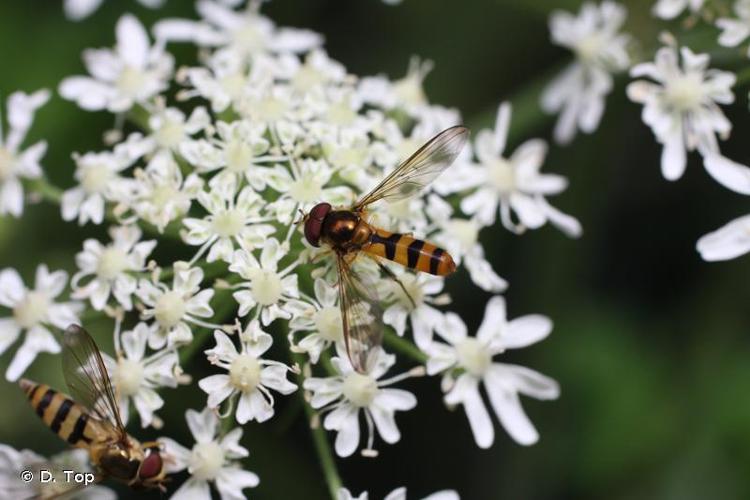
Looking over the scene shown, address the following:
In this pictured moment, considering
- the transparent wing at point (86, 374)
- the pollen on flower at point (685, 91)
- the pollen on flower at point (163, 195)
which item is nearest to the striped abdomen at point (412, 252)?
the pollen on flower at point (163, 195)

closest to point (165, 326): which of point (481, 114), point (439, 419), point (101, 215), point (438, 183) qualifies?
point (101, 215)

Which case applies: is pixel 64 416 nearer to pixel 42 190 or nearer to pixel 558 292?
pixel 42 190

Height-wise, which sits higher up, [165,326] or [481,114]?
[481,114]

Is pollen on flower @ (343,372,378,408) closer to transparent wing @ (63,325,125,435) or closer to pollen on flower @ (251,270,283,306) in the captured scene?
pollen on flower @ (251,270,283,306)

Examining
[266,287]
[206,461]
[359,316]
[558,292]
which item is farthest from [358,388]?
[558,292]

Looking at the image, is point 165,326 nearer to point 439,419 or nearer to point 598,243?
point 439,419
